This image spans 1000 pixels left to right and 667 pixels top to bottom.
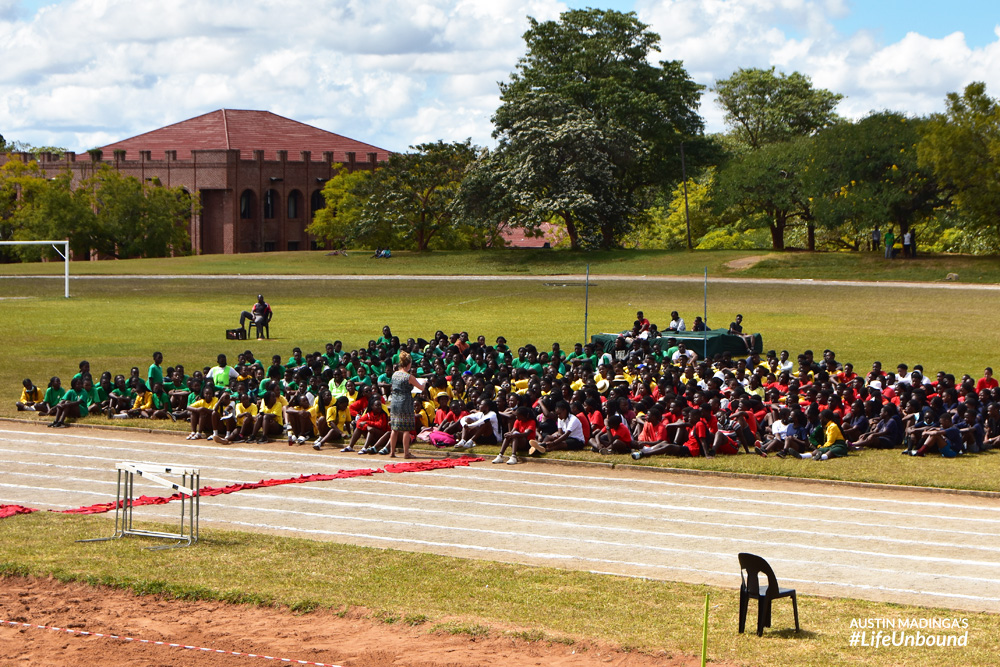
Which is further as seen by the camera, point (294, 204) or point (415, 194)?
point (294, 204)

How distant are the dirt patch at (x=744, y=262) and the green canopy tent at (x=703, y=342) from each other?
32.6 meters

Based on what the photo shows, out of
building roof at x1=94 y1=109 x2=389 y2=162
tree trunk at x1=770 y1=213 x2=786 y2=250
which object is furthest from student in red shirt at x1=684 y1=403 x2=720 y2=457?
building roof at x1=94 y1=109 x2=389 y2=162

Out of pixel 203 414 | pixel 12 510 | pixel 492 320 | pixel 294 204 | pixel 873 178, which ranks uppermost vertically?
pixel 294 204

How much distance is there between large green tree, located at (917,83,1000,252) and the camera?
2295 inches

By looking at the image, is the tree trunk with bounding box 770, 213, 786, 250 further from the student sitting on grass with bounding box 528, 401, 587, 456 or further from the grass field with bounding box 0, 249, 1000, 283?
the student sitting on grass with bounding box 528, 401, 587, 456

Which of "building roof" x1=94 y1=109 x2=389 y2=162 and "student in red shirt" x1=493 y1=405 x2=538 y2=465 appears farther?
"building roof" x1=94 y1=109 x2=389 y2=162

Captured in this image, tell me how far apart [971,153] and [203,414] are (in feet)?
165

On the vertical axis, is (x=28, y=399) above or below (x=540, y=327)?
below

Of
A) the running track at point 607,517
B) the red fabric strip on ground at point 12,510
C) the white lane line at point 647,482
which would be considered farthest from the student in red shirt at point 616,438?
the red fabric strip on ground at point 12,510

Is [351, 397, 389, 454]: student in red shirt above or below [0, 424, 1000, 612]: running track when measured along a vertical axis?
above

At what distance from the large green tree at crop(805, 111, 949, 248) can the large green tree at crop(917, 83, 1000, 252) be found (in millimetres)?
1416

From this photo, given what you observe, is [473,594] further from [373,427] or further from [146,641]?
[373,427]

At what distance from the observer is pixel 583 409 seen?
1814 cm

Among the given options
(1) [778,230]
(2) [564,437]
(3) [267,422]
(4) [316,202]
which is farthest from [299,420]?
(4) [316,202]
